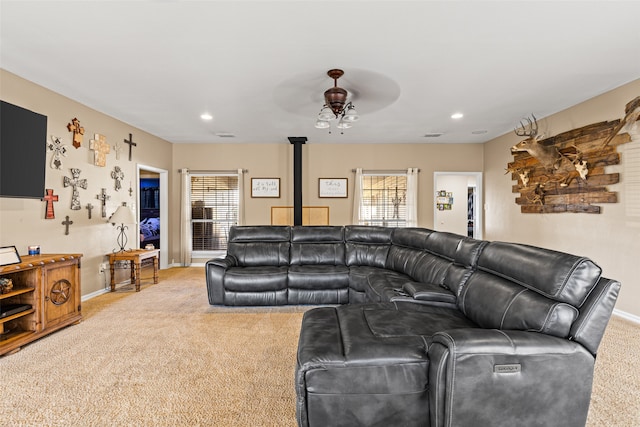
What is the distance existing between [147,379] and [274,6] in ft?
8.85

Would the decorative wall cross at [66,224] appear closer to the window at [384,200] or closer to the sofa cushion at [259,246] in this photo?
the sofa cushion at [259,246]

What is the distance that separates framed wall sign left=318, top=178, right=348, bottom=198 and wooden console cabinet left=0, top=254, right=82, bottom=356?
14.4 feet

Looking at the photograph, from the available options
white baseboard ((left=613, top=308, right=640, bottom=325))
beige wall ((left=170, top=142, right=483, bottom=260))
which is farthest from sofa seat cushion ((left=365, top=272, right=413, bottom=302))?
beige wall ((left=170, top=142, right=483, bottom=260))

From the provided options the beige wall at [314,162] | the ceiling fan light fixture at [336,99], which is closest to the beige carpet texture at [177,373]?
the ceiling fan light fixture at [336,99]

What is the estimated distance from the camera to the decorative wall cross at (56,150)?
11.7 ft

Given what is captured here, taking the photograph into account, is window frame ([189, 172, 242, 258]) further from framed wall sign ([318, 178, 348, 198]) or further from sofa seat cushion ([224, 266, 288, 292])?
sofa seat cushion ([224, 266, 288, 292])

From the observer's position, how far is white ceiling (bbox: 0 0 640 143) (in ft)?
7.03

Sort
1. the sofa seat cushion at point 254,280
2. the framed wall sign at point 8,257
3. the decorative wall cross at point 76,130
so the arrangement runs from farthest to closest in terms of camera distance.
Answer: the decorative wall cross at point 76,130 → the sofa seat cushion at point 254,280 → the framed wall sign at point 8,257

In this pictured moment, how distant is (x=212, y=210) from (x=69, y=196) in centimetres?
295

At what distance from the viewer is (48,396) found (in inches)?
77.0

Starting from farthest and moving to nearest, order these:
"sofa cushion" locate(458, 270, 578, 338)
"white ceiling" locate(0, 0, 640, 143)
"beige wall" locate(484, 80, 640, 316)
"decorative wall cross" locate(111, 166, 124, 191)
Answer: "decorative wall cross" locate(111, 166, 124, 191), "beige wall" locate(484, 80, 640, 316), "white ceiling" locate(0, 0, 640, 143), "sofa cushion" locate(458, 270, 578, 338)

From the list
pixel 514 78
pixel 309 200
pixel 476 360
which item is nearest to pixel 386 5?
pixel 514 78

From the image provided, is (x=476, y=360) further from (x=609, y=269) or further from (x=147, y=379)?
(x=609, y=269)

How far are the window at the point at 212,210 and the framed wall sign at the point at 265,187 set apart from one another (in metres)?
0.43
